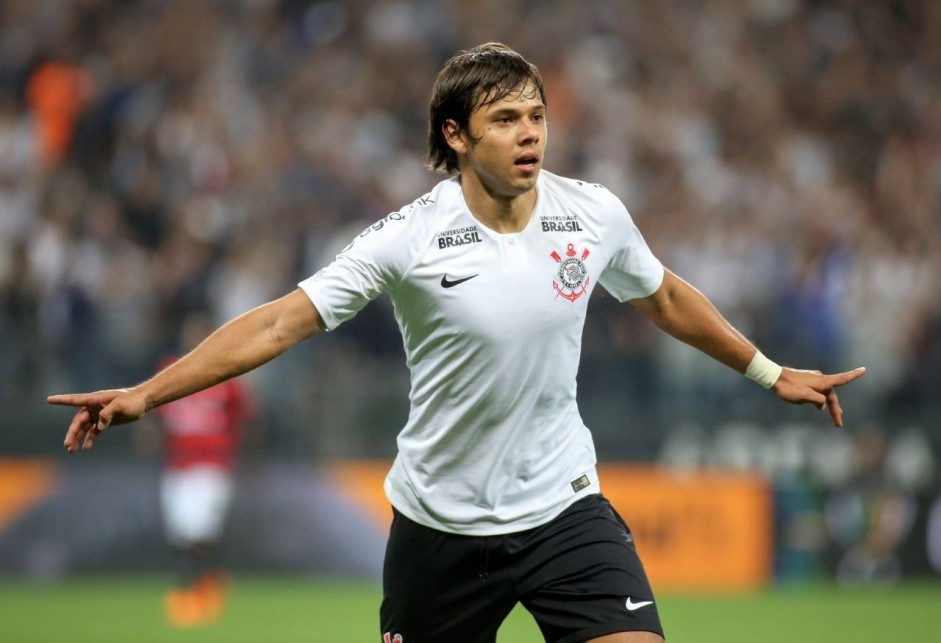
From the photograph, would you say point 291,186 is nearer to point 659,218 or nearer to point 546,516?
point 659,218

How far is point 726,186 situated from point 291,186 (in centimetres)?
459

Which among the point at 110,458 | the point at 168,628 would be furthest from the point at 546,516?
the point at 110,458

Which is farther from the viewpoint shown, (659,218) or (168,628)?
(659,218)

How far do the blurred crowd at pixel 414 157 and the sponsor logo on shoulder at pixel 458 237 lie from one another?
772 cm

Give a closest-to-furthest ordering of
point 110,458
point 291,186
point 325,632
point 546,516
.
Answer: point 546,516
point 325,632
point 110,458
point 291,186

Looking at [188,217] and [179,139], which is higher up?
[179,139]

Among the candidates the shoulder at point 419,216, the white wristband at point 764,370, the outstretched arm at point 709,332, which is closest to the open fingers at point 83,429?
the shoulder at point 419,216

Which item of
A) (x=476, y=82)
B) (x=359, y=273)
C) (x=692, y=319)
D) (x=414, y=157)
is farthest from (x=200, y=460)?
(x=476, y=82)

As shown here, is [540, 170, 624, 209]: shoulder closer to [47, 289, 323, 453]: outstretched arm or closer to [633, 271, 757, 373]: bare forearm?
[633, 271, 757, 373]: bare forearm

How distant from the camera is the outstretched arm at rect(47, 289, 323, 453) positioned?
4.53 meters

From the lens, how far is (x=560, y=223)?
16.3 ft

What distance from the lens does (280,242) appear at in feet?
44.7

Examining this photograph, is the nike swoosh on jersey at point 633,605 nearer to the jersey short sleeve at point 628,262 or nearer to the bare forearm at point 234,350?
the jersey short sleeve at point 628,262

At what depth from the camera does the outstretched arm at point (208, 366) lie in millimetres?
4527
